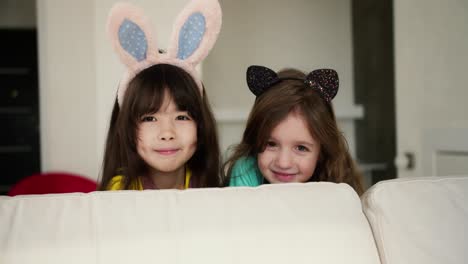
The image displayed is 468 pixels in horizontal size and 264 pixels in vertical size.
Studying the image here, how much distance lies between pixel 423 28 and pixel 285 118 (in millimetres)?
1282

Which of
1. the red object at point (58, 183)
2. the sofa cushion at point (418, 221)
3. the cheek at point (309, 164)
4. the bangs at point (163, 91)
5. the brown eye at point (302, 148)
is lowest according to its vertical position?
the red object at point (58, 183)

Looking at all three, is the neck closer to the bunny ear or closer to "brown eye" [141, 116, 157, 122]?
"brown eye" [141, 116, 157, 122]

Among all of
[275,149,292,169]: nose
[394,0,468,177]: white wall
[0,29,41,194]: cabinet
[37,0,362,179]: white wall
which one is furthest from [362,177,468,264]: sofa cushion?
[0,29,41,194]: cabinet

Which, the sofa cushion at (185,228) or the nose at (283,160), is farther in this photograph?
the nose at (283,160)

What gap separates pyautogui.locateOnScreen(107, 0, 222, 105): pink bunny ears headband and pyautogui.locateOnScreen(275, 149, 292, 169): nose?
0.33 metres

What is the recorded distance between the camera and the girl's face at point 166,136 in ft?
4.02

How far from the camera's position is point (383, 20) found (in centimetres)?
317

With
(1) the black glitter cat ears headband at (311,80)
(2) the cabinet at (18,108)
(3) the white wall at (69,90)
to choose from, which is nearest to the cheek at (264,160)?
(1) the black glitter cat ears headband at (311,80)

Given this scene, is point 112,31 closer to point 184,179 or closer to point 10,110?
point 184,179

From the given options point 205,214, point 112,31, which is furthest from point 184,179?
point 205,214

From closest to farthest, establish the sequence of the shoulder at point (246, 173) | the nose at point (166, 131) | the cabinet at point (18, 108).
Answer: the nose at point (166, 131) → the shoulder at point (246, 173) → the cabinet at point (18, 108)

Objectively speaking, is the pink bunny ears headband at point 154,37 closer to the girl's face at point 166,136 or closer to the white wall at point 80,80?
the girl's face at point 166,136

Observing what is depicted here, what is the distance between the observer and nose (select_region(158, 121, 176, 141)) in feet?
3.97

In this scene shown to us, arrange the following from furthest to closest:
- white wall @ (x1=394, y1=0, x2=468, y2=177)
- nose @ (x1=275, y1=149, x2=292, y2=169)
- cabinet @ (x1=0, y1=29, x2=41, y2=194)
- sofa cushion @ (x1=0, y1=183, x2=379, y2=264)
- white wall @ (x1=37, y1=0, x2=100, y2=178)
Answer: cabinet @ (x1=0, y1=29, x2=41, y2=194), white wall @ (x1=37, y1=0, x2=100, y2=178), white wall @ (x1=394, y1=0, x2=468, y2=177), nose @ (x1=275, y1=149, x2=292, y2=169), sofa cushion @ (x1=0, y1=183, x2=379, y2=264)
